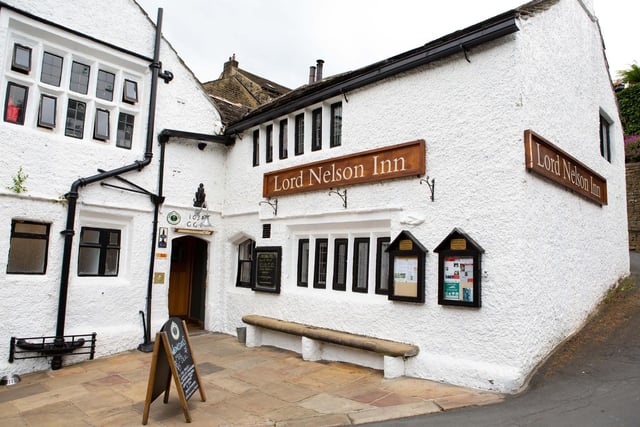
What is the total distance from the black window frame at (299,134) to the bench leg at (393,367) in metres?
4.69

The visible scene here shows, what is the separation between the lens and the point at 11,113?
8188 mm

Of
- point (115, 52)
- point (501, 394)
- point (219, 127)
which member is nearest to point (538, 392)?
point (501, 394)

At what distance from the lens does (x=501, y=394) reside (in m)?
5.77

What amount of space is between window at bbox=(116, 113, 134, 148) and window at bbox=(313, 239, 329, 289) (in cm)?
479

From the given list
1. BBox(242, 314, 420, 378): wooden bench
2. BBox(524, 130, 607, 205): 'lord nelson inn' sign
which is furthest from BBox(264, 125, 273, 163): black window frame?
BBox(524, 130, 607, 205): 'lord nelson inn' sign

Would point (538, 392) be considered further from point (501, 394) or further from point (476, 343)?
point (476, 343)

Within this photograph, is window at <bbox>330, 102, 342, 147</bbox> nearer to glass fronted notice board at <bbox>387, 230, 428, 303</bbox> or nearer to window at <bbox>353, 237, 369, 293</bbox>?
window at <bbox>353, 237, 369, 293</bbox>

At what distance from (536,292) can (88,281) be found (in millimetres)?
8158

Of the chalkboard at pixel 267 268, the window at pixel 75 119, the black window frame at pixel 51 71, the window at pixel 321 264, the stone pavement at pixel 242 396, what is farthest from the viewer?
the chalkboard at pixel 267 268

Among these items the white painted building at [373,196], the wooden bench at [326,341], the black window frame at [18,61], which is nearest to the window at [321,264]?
the white painted building at [373,196]

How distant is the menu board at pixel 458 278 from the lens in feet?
20.7

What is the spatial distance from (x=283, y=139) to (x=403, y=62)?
3.55 metres

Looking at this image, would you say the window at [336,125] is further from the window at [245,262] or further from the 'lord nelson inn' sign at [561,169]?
the 'lord nelson inn' sign at [561,169]

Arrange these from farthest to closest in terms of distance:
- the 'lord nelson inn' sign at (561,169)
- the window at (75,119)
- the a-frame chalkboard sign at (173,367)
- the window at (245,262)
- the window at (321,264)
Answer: the window at (245,262) < the window at (75,119) < the window at (321,264) < the 'lord nelson inn' sign at (561,169) < the a-frame chalkboard sign at (173,367)
